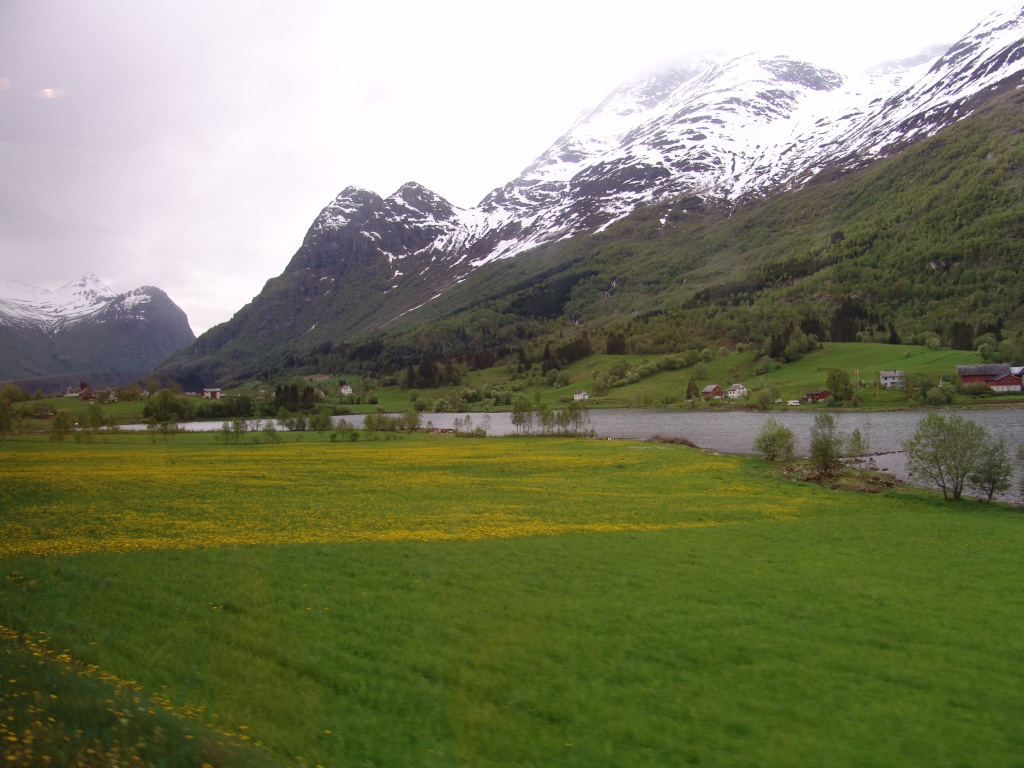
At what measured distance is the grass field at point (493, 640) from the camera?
33.1ft

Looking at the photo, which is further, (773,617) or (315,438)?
(315,438)

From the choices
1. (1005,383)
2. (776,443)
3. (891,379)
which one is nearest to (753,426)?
(776,443)

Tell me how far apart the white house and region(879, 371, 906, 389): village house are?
29.6 meters

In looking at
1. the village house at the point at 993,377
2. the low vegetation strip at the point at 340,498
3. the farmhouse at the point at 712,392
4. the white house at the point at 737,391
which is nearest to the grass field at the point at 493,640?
the low vegetation strip at the point at 340,498

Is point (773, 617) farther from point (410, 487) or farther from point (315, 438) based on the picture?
point (315, 438)

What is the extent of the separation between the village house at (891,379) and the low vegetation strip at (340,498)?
90.4 m

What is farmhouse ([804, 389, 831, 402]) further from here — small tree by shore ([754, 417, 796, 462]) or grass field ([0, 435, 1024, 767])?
grass field ([0, 435, 1024, 767])

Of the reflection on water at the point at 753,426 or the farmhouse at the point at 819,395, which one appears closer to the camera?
the reflection on water at the point at 753,426

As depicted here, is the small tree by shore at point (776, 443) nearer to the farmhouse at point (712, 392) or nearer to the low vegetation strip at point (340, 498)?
the low vegetation strip at point (340, 498)

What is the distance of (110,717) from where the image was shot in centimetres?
912

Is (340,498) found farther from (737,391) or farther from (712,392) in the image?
(712,392)

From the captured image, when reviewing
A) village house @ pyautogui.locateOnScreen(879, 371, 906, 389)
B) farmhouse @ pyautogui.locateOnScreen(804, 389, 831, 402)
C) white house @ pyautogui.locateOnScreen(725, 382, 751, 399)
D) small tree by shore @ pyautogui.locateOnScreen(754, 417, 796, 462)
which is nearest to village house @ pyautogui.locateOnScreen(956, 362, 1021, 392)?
village house @ pyautogui.locateOnScreen(879, 371, 906, 389)

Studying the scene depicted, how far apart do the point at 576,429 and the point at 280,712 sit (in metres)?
97.1

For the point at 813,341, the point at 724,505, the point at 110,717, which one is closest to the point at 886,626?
the point at 110,717
